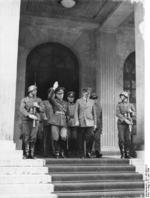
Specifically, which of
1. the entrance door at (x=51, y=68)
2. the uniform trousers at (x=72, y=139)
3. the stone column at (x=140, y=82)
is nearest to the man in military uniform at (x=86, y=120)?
the uniform trousers at (x=72, y=139)

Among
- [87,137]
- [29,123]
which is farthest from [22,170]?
[87,137]

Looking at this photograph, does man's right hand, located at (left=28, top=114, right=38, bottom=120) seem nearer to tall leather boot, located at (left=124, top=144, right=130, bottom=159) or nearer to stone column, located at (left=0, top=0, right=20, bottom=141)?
stone column, located at (left=0, top=0, right=20, bottom=141)

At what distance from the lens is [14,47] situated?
29.4 feet

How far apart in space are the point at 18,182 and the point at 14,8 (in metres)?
4.55

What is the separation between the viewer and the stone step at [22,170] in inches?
298

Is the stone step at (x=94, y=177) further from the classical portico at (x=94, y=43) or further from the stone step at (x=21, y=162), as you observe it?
the classical portico at (x=94, y=43)

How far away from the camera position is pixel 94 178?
7.89 m

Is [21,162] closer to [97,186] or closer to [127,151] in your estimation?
[97,186]

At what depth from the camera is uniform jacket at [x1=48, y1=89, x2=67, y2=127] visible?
29.8 feet

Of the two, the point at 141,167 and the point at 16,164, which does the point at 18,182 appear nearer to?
the point at 16,164

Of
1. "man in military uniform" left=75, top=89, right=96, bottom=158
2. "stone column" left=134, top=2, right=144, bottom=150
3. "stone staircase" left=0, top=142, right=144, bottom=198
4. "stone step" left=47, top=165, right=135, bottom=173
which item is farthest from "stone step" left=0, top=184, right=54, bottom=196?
"stone column" left=134, top=2, right=144, bottom=150

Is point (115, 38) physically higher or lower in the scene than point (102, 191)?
higher

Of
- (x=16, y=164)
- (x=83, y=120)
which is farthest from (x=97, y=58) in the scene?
(x=16, y=164)

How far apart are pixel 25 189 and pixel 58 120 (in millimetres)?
2429
